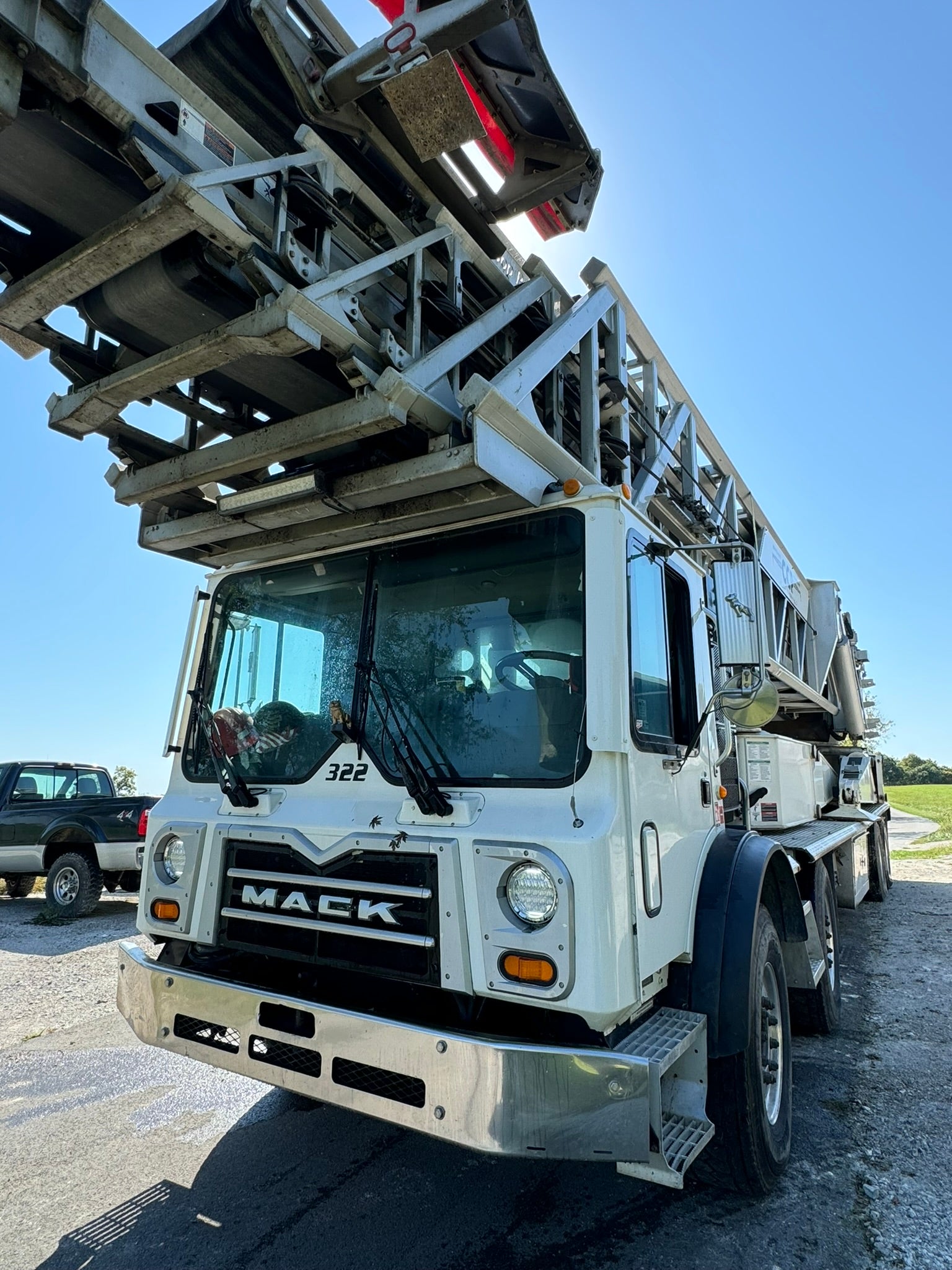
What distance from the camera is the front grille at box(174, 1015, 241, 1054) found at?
2705 millimetres

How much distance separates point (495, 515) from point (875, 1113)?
3.43 metres

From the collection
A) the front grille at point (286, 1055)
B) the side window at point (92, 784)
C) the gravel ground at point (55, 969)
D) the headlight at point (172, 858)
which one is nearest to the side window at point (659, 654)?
the front grille at point (286, 1055)

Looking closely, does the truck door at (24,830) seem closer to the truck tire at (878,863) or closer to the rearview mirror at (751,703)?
the rearview mirror at (751,703)

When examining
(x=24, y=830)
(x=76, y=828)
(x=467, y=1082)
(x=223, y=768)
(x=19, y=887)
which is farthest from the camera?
(x=19, y=887)

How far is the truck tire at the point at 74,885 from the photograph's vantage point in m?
8.77

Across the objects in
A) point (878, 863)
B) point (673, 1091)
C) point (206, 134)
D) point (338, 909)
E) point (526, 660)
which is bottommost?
point (673, 1091)

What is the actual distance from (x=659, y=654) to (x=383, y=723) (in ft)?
3.61

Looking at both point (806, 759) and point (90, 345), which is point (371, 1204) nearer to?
point (90, 345)

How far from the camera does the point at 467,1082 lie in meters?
2.12

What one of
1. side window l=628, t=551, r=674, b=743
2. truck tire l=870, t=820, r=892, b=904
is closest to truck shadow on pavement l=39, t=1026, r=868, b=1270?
side window l=628, t=551, r=674, b=743

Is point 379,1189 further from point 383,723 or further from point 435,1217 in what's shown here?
point 383,723

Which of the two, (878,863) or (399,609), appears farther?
(878,863)

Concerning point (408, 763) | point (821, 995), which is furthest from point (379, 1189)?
point (821, 995)

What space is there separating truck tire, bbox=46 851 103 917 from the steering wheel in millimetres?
8037
